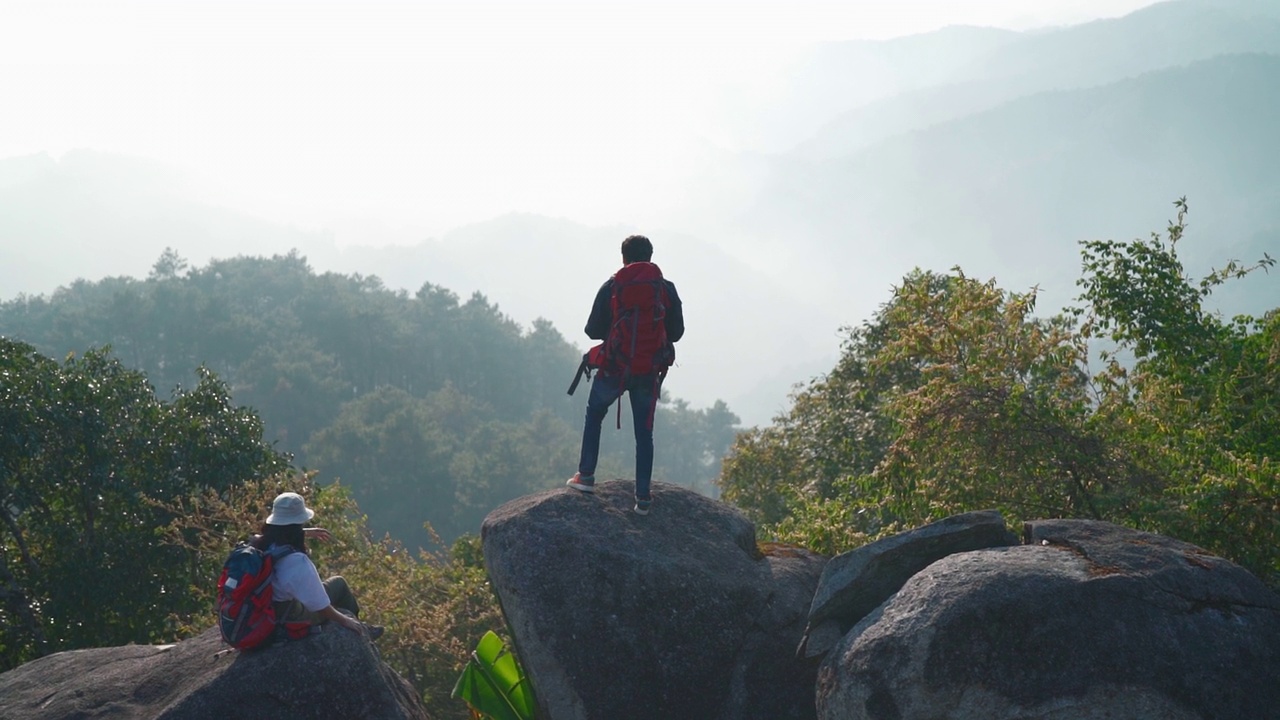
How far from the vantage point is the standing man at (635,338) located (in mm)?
9344

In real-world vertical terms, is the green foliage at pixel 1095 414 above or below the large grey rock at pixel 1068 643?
above

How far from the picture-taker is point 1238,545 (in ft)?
31.5

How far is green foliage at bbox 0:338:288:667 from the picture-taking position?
14281 mm

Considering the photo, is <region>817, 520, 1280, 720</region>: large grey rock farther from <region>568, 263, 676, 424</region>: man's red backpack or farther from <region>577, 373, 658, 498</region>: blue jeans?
<region>568, 263, 676, 424</region>: man's red backpack

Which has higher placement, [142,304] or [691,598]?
[142,304]

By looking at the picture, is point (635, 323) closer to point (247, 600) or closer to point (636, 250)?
point (636, 250)

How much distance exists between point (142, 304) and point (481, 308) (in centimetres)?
4009

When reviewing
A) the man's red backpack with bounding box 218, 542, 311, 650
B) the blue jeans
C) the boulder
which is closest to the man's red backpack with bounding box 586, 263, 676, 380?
the blue jeans

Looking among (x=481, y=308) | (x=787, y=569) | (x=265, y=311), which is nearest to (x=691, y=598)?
(x=787, y=569)

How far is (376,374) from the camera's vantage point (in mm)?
99438

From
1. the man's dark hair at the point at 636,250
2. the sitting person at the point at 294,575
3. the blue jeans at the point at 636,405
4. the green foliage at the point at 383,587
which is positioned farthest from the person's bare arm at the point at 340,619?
the green foliage at the point at 383,587

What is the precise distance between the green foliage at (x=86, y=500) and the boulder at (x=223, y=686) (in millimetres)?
5932

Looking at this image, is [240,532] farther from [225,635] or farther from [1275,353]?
[1275,353]

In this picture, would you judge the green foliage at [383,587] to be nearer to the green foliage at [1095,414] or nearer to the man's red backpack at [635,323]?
the green foliage at [1095,414]
